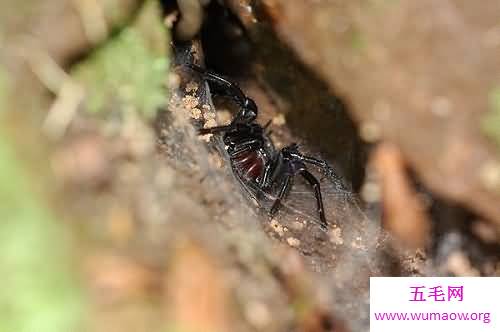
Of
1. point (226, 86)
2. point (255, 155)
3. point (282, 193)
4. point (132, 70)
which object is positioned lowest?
point (132, 70)

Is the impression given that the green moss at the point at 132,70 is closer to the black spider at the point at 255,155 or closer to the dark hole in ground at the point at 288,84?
the dark hole in ground at the point at 288,84

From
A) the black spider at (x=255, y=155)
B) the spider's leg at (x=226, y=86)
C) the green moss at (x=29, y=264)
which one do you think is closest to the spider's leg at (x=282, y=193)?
the black spider at (x=255, y=155)

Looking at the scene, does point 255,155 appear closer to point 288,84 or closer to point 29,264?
point 288,84

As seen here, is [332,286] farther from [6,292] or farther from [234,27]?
[234,27]

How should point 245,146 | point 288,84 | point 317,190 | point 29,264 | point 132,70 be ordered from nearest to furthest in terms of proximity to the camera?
point 29,264, point 132,70, point 288,84, point 317,190, point 245,146

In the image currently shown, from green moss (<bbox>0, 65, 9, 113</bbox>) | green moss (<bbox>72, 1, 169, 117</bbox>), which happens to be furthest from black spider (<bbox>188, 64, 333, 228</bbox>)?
green moss (<bbox>0, 65, 9, 113</bbox>)

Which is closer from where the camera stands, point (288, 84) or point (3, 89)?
point (3, 89)

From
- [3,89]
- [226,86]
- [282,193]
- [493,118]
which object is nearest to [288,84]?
[226,86]

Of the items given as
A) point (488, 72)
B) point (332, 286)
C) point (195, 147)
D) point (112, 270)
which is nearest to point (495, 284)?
point (332, 286)
